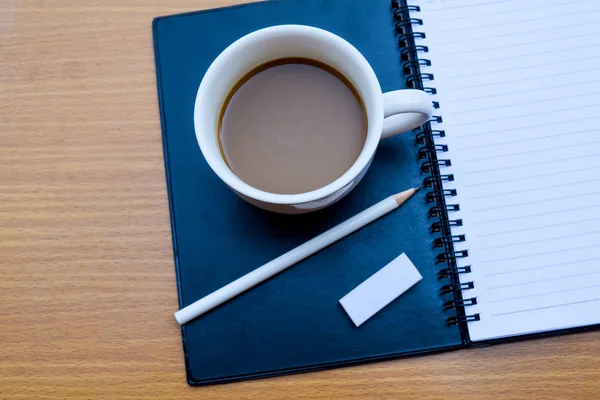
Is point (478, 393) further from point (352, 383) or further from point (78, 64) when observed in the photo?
point (78, 64)

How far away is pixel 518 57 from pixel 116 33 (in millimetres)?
425

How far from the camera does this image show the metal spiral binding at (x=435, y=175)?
1.71 feet

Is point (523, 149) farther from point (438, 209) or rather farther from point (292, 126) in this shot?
point (292, 126)

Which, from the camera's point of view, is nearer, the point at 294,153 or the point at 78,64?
the point at 294,153

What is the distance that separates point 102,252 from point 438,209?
34 centimetres

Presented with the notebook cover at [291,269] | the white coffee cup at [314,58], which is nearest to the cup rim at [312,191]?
the white coffee cup at [314,58]

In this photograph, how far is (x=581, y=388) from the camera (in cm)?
51

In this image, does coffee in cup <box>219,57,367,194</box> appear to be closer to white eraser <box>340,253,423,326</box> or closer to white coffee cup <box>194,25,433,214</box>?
white coffee cup <box>194,25,433,214</box>

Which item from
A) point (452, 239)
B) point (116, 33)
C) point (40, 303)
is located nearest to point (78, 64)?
point (116, 33)

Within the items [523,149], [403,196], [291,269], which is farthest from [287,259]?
[523,149]

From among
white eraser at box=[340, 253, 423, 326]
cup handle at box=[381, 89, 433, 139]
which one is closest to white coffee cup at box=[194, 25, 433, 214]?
cup handle at box=[381, 89, 433, 139]

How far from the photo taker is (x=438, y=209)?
532mm

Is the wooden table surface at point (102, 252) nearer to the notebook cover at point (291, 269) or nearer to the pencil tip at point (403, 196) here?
the notebook cover at point (291, 269)

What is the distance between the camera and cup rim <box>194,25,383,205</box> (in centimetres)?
42
